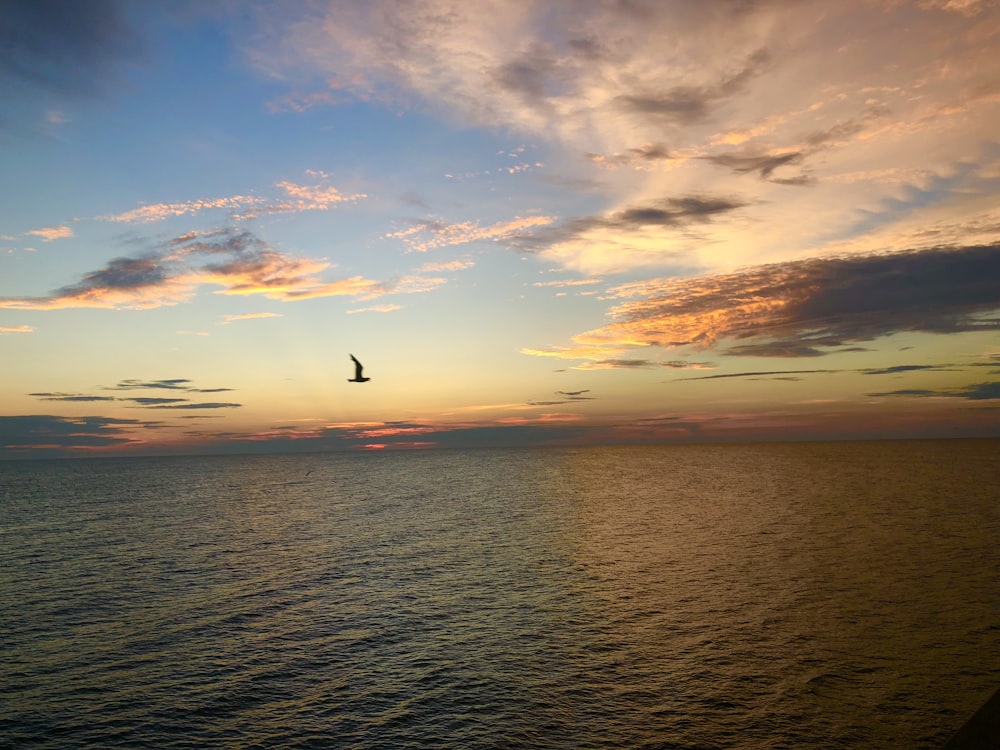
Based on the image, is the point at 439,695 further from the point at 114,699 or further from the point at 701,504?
the point at 701,504

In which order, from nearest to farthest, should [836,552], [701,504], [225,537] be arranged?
1. [836,552]
2. [225,537]
3. [701,504]

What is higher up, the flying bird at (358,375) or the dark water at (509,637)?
the flying bird at (358,375)

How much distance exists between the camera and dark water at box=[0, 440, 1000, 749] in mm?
30891

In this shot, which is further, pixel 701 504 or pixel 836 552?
pixel 701 504

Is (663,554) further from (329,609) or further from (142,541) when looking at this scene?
(142,541)

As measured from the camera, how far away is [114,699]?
3491cm

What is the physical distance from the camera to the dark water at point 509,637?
101 feet

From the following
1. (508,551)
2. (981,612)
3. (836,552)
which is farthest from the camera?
(508,551)

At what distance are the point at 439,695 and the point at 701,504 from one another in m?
101

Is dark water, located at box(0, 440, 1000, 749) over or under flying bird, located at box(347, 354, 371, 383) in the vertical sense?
under

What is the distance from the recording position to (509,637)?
4350 cm

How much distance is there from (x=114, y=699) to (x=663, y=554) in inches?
2141

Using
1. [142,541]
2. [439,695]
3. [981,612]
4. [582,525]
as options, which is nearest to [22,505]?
[142,541]

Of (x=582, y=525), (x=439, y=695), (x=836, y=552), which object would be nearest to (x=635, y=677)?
(x=439, y=695)
